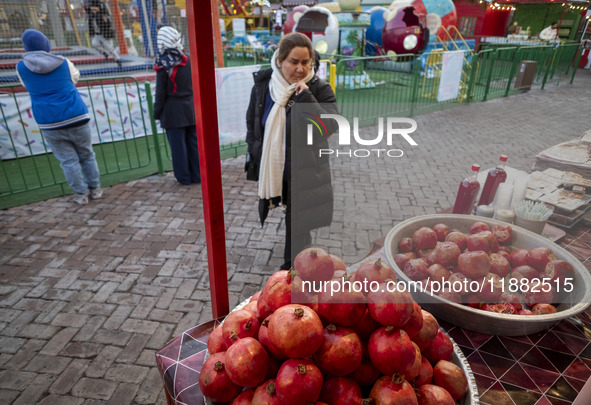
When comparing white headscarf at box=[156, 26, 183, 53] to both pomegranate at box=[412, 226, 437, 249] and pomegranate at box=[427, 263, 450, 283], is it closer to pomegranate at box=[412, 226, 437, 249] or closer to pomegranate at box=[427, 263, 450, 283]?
pomegranate at box=[412, 226, 437, 249]

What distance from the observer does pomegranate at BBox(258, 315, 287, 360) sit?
1.13 metres

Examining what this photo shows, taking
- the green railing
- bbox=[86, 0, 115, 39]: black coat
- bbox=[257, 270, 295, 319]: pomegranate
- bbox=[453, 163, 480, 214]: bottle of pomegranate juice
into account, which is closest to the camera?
bbox=[257, 270, 295, 319]: pomegranate

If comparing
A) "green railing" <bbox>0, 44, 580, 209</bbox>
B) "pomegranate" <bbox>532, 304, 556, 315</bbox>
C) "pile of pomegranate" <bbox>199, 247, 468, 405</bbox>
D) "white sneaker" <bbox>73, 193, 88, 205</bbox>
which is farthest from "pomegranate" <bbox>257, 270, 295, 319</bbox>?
"green railing" <bbox>0, 44, 580, 209</bbox>

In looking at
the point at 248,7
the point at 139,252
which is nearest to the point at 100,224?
the point at 139,252

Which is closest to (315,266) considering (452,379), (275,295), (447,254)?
(275,295)

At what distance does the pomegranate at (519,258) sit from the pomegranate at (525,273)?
6cm

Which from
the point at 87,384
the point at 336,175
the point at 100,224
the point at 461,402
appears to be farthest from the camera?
the point at 336,175

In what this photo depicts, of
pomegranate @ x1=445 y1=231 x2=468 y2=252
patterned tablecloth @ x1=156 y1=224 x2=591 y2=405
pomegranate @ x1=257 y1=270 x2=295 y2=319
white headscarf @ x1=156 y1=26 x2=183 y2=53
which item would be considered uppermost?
white headscarf @ x1=156 y1=26 x2=183 y2=53

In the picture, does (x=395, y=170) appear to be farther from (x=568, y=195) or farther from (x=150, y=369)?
(x=150, y=369)

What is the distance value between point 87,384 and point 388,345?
7.91 ft

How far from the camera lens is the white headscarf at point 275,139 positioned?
277 centimetres

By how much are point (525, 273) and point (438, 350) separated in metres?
0.75

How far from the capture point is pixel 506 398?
4.37 ft

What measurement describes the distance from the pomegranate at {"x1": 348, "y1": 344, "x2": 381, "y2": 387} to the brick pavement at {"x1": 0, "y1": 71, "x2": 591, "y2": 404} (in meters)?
1.85
